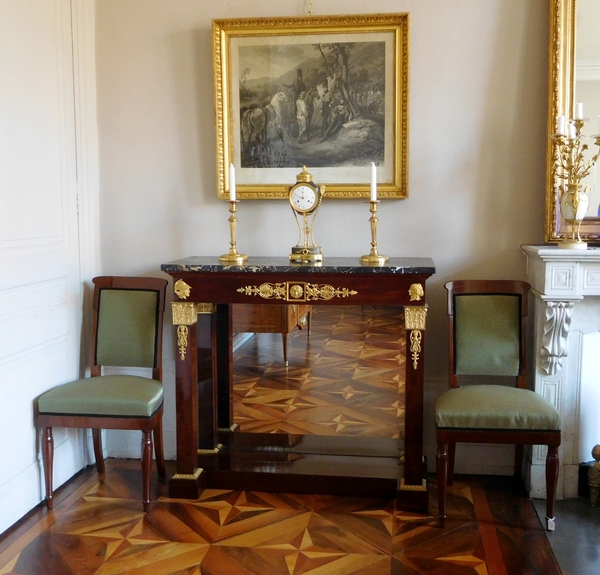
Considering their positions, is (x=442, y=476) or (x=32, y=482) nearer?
(x=442, y=476)

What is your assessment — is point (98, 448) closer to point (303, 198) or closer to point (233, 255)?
point (233, 255)

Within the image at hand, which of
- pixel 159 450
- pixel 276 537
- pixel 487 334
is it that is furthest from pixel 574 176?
pixel 159 450

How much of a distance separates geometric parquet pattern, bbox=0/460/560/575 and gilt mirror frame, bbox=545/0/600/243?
1224 mm

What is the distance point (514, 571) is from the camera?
7.25 ft

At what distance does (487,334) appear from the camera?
2777mm

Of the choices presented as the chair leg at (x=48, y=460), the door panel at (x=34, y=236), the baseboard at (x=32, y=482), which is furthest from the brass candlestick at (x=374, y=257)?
the baseboard at (x=32, y=482)

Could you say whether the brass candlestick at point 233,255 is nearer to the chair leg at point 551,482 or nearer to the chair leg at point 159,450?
the chair leg at point 159,450

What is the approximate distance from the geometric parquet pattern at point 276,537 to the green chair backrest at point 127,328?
1.89ft

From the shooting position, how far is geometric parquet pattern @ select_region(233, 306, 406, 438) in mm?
2984

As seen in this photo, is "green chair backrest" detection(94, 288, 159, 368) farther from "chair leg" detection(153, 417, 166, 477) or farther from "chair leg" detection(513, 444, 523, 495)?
"chair leg" detection(513, 444, 523, 495)

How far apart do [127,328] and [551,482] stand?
6.20 feet

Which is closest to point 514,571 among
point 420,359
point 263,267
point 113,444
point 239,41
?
point 420,359

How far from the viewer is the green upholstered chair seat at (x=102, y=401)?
8.62 feet

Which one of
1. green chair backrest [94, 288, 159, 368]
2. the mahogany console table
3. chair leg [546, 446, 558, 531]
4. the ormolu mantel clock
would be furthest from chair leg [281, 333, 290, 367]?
chair leg [546, 446, 558, 531]
